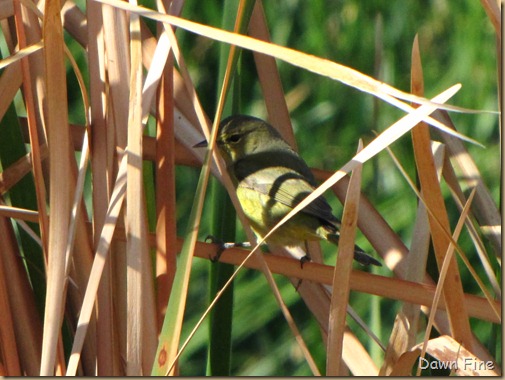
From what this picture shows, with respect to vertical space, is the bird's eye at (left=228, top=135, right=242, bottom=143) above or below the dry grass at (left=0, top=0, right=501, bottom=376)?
above

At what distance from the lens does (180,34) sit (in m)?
3.96

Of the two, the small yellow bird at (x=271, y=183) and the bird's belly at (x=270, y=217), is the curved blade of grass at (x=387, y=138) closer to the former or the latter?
the small yellow bird at (x=271, y=183)

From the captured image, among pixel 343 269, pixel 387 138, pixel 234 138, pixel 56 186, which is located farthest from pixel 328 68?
pixel 234 138

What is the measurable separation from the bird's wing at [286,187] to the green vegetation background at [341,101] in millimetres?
557

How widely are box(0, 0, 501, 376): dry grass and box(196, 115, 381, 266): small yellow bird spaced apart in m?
0.59

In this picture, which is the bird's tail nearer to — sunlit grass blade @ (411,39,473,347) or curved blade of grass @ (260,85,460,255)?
sunlit grass blade @ (411,39,473,347)

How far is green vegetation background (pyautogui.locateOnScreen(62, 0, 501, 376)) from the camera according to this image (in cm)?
370

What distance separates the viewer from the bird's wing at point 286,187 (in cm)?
288

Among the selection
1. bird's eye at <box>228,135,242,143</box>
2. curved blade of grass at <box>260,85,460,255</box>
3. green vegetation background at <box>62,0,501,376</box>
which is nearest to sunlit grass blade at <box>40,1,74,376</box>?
curved blade of grass at <box>260,85,460,255</box>

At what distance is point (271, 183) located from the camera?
3201 millimetres

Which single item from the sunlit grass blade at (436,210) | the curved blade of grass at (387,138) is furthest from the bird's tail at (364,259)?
the curved blade of grass at (387,138)

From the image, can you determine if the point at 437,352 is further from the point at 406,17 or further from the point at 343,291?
the point at 406,17

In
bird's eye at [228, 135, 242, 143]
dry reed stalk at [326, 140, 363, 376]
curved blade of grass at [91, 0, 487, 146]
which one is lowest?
dry reed stalk at [326, 140, 363, 376]

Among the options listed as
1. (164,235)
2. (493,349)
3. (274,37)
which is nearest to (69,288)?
(164,235)
